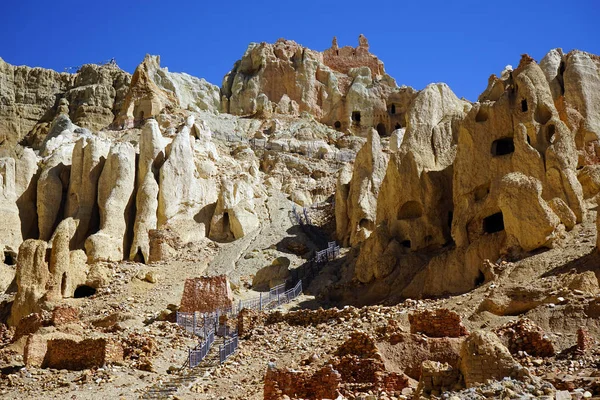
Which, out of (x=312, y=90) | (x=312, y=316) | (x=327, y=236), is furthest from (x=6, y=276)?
(x=312, y=90)

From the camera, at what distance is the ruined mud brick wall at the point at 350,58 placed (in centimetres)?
8481

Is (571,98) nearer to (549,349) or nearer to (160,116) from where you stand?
(549,349)

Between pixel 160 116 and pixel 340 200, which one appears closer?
pixel 340 200

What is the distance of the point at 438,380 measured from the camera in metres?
15.1

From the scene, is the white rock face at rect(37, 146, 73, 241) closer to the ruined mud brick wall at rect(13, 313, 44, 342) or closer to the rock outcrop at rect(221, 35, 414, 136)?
the ruined mud brick wall at rect(13, 313, 44, 342)

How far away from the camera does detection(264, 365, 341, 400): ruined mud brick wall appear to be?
17344 millimetres

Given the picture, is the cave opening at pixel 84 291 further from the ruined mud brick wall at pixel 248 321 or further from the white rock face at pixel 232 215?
the ruined mud brick wall at pixel 248 321

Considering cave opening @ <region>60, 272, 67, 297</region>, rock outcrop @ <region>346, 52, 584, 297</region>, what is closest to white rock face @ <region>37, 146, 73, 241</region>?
cave opening @ <region>60, 272, 67, 297</region>

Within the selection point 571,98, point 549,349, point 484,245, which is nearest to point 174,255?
point 484,245

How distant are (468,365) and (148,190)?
31.5 m

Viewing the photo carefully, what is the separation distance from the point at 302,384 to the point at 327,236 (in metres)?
26.5

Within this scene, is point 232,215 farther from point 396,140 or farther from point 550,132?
point 550,132

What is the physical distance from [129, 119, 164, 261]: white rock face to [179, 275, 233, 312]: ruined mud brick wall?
10.6m

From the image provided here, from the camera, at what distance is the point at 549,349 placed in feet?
57.6
